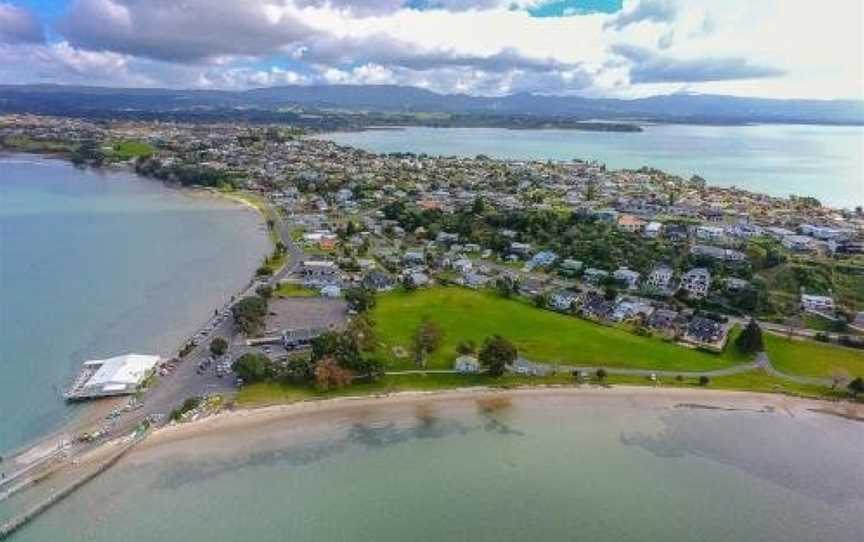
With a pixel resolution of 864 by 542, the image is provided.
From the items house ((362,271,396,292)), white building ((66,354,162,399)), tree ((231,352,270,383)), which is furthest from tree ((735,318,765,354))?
white building ((66,354,162,399))

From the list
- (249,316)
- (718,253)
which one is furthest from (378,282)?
(718,253)

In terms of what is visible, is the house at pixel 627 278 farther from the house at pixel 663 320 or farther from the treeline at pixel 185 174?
the treeline at pixel 185 174

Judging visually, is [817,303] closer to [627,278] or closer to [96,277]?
[627,278]

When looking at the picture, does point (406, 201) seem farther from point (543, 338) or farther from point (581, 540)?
point (581, 540)

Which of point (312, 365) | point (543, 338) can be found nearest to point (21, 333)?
point (312, 365)

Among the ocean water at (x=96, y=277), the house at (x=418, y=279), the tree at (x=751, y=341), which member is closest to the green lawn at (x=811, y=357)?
the tree at (x=751, y=341)

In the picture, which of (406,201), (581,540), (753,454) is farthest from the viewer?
(406,201)
